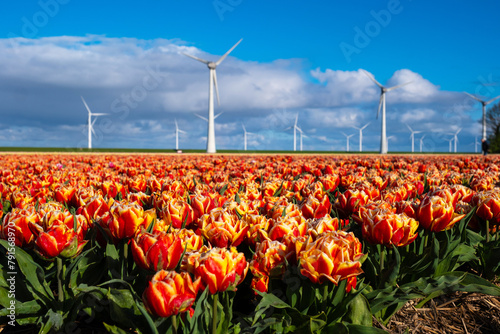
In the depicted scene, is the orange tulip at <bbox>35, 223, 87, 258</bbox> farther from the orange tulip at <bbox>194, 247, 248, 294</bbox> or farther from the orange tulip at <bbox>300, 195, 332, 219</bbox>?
the orange tulip at <bbox>300, 195, 332, 219</bbox>

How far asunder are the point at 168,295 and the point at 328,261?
0.92 m

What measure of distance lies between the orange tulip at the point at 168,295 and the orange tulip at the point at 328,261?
2.28 feet

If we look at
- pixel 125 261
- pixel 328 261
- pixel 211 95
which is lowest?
pixel 125 261

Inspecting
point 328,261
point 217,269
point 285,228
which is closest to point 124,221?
point 217,269

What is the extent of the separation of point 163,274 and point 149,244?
34 centimetres

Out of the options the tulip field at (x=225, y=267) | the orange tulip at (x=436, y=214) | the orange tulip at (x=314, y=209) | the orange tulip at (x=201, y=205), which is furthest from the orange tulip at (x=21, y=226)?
the orange tulip at (x=436, y=214)

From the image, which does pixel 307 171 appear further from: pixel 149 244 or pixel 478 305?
pixel 149 244

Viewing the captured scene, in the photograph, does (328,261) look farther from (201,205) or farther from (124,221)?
(201,205)

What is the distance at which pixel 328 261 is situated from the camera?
7.50 feet

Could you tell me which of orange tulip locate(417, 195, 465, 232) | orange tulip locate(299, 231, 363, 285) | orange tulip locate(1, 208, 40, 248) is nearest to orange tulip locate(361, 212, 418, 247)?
orange tulip locate(417, 195, 465, 232)

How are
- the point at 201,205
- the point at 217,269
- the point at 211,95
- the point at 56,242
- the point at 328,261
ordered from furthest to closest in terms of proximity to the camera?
the point at 211,95 < the point at 201,205 < the point at 56,242 < the point at 328,261 < the point at 217,269

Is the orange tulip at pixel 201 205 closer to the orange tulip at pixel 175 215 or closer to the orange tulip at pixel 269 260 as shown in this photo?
the orange tulip at pixel 175 215

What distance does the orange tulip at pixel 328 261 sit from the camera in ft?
7.53

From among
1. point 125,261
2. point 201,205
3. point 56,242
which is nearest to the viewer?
point 56,242
